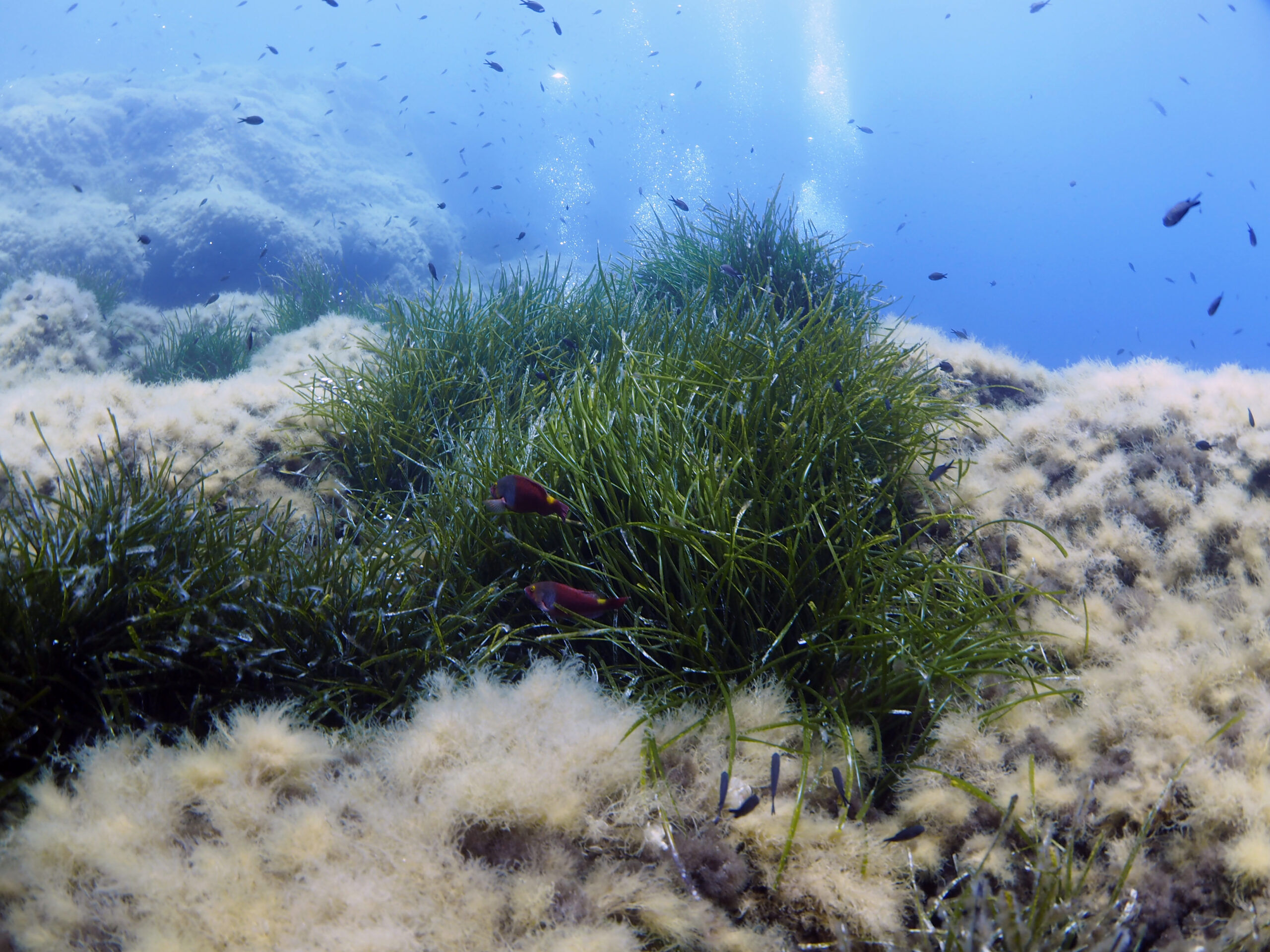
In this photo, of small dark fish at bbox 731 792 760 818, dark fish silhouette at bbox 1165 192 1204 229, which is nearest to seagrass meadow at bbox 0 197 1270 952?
small dark fish at bbox 731 792 760 818

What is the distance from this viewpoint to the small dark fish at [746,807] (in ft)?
5.09

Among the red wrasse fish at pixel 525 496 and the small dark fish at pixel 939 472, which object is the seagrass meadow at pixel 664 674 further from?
the red wrasse fish at pixel 525 496

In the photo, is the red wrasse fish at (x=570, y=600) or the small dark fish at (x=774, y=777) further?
the red wrasse fish at (x=570, y=600)

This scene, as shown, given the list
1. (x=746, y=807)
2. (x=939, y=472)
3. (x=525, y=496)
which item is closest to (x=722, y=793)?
(x=746, y=807)

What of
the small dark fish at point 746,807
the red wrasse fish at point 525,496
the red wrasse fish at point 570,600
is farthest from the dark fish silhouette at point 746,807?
the red wrasse fish at point 525,496

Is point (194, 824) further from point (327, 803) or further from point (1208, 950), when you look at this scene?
point (1208, 950)

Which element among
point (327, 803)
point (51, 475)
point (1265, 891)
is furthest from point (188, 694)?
point (1265, 891)

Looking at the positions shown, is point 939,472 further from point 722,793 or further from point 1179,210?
point 1179,210

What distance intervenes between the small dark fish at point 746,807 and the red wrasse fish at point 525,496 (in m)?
1.17

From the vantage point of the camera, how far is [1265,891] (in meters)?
1.42

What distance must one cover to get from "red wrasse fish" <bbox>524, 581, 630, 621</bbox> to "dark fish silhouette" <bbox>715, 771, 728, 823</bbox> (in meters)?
0.68

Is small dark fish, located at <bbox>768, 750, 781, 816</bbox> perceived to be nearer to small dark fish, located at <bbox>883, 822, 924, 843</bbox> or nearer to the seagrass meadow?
the seagrass meadow

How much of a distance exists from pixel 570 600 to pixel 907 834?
123cm

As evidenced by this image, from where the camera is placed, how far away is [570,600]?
2049 mm
